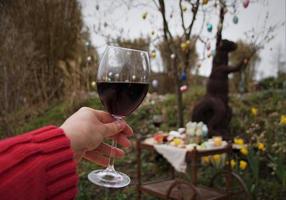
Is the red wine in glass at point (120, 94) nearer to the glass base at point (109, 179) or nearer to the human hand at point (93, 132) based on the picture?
the human hand at point (93, 132)

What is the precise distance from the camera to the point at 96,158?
1.01 m

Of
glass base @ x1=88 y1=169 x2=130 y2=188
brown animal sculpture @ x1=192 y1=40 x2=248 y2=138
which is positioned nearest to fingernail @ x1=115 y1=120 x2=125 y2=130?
glass base @ x1=88 y1=169 x2=130 y2=188

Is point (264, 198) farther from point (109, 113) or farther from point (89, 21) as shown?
point (89, 21)

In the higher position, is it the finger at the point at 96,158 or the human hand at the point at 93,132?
the human hand at the point at 93,132

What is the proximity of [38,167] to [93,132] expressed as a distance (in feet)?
0.66

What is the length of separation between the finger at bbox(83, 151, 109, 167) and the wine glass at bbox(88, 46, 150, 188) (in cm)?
11

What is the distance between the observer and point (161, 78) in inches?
371

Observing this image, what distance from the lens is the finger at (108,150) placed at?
986mm

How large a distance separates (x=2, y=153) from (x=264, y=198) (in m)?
3.39

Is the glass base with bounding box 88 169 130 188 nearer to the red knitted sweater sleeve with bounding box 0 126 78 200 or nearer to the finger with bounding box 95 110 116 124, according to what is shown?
the finger with bounding box 95 110 116 124

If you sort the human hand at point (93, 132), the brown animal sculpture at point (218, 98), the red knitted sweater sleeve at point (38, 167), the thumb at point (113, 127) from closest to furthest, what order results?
the red knitted sweater sleeve at point (38, 167) < the human hand at point (93, 132) < the thumb at point (113, 127) < the brown animal sculpture at point (218, 98)

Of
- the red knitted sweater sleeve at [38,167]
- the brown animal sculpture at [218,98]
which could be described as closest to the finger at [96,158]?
the red knitted sweater sleeve at [38,167]

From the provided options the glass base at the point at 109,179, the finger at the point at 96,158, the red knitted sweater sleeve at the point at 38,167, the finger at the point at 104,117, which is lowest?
the glass base at the point at 109,179

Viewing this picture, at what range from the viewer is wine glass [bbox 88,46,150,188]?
93cm
